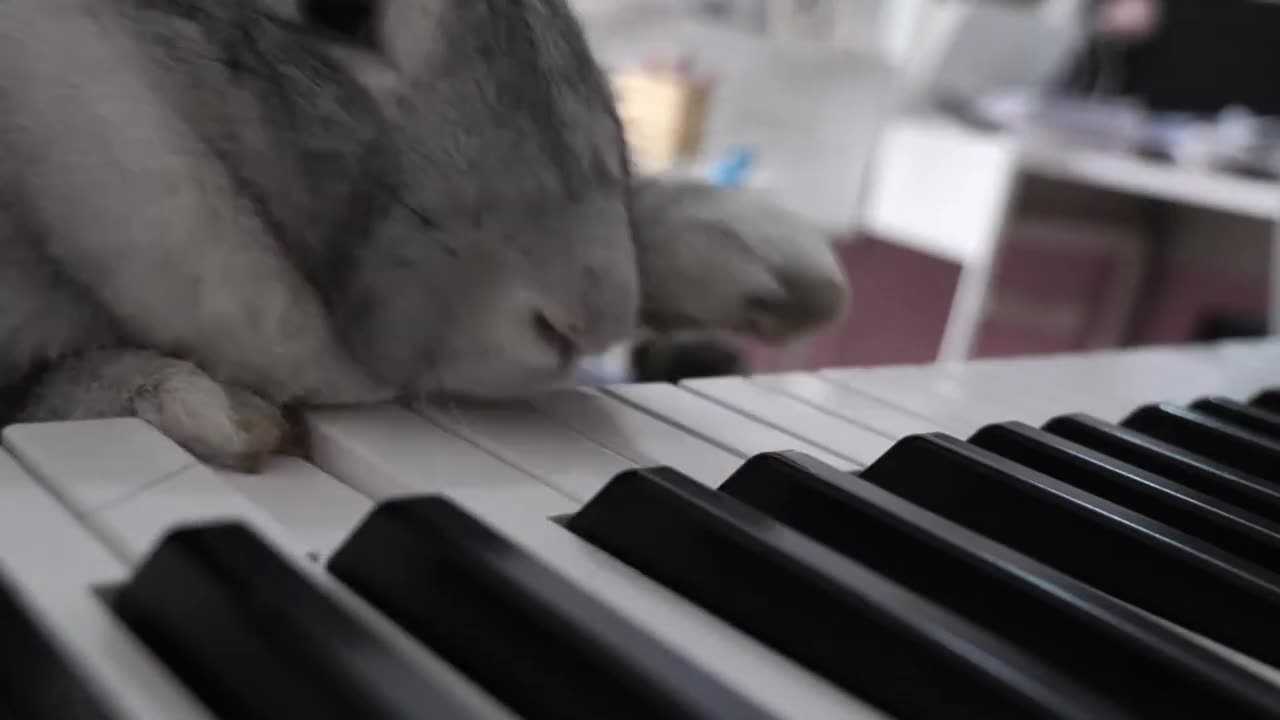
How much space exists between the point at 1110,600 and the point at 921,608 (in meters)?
0.08

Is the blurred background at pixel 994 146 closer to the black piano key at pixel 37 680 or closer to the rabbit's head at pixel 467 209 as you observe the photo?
the rabbit's head at pixel 467 209

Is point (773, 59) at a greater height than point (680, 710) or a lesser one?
greater

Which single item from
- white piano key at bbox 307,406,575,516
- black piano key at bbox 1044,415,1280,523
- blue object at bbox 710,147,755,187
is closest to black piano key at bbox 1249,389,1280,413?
black piano key at bbox 1044,415,1280,523

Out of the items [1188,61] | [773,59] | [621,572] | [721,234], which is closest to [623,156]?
[721,234]

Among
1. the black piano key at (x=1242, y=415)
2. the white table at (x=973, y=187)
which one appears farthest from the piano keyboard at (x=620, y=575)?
the white table at (x=973, y=187)

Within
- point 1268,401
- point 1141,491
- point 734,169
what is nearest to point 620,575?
point 1141,491

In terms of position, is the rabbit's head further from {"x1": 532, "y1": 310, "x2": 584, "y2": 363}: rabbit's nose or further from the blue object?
the blue object

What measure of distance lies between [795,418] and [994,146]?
74.2 inches

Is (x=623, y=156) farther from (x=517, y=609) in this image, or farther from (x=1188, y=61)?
(x=1188, y=61)

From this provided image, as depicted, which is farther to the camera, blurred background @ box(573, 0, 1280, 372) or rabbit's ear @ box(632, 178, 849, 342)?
blurred background @ box(573, 0, 1280, 372)

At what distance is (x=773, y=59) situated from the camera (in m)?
2.12

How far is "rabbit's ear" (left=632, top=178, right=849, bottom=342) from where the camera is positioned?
0.61 meters

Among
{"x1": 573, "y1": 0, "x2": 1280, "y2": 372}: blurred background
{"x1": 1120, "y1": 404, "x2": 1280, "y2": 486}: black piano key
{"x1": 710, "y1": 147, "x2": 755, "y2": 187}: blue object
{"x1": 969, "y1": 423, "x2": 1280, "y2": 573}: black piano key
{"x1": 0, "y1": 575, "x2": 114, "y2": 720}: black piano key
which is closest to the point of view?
{"x1": 0, "y1": 575, "x2": 114, "y2": 720}: black piano key

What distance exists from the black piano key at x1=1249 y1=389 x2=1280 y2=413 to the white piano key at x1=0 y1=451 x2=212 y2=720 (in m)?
0.65
